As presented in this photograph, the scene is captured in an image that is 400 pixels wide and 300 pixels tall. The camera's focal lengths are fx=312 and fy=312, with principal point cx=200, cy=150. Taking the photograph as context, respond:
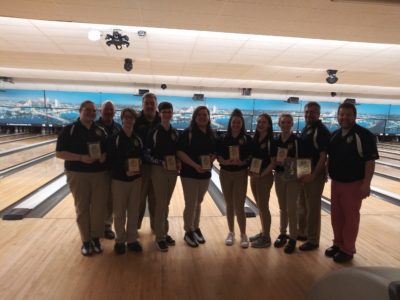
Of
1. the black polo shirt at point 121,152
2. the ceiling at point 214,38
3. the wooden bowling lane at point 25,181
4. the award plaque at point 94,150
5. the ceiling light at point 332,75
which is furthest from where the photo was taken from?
the ceiling light at point 332,75

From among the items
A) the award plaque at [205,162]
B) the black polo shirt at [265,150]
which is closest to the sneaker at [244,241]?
the black polo shirt at [265,150]

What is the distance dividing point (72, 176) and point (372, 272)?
2356 millimetres

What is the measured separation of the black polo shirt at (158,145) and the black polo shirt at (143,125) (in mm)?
101

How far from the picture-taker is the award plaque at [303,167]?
282 centimetres

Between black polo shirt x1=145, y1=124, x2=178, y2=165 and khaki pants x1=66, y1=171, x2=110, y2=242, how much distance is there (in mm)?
441

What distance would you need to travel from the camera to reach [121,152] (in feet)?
8.94

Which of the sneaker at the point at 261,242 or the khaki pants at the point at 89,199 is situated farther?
the sneaker at the point at 261,242

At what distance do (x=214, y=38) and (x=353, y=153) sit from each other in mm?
3072

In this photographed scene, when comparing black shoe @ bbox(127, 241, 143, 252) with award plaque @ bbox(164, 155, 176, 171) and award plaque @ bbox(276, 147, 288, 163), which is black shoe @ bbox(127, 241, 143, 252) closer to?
award plaque @ bbox(164, 155, 176, 171)

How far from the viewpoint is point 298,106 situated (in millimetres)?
13984

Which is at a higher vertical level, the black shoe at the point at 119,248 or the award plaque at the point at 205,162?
the award plaque at the point at 205,162

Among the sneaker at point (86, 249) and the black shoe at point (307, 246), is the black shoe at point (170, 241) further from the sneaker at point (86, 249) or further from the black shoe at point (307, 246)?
the black shoe at point (307, 246)

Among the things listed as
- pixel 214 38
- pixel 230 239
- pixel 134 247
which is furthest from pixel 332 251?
pixel 214 38

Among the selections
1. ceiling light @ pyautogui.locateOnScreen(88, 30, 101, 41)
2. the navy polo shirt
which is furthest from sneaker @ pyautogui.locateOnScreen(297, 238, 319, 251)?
ceiling light @ pyautogui.locateOnScreen(88, 30, 101, 41)
